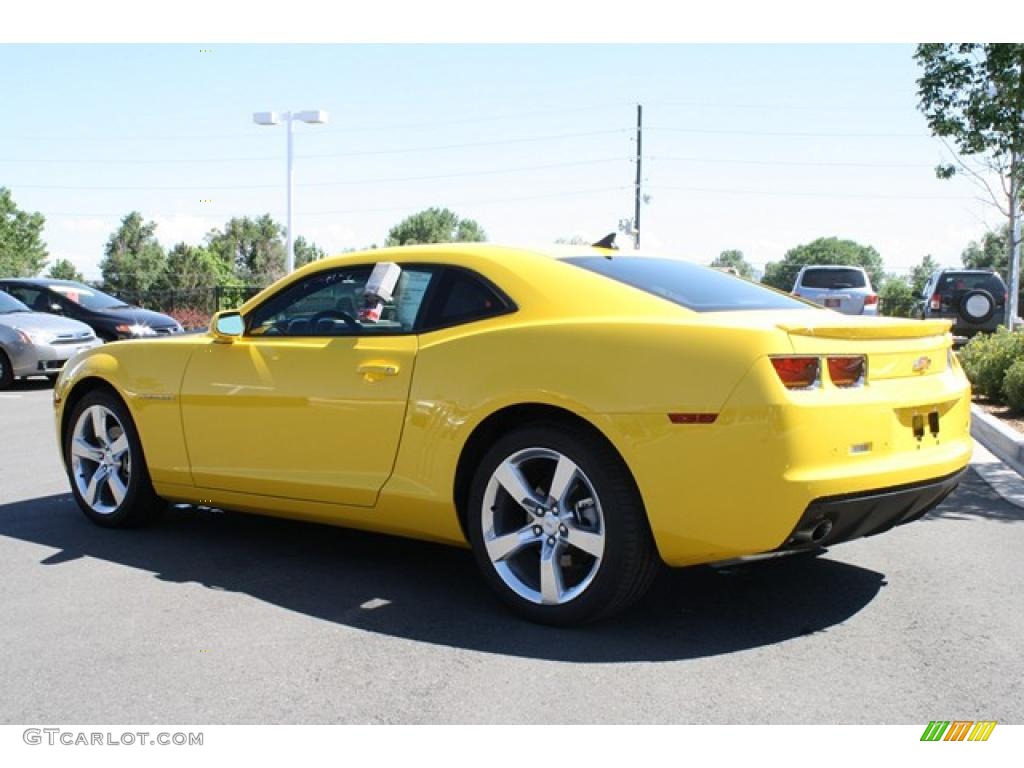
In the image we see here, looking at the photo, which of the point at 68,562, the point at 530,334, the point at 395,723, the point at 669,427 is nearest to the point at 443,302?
the point at 530,334

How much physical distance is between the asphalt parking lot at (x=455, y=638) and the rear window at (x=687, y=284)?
109 centimetres

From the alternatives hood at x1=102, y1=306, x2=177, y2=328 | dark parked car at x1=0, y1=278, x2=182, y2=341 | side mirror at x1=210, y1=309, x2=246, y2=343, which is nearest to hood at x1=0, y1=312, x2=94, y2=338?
dark parked car at x1=0, y1=278, x2=182, y2=341

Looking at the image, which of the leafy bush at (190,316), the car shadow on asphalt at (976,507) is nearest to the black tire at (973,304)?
the car shadow on asphalt at (976,507)

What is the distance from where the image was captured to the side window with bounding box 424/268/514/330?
14.8 feet

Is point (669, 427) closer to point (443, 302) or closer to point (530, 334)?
point (530, 334)

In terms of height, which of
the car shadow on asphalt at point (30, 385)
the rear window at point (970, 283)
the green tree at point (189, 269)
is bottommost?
the car shadow on asphalt at point (30, 385)

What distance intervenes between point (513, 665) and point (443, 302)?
64.1 inches

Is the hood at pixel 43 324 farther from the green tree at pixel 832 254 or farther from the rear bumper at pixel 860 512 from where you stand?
the green tree at pixel 832 254

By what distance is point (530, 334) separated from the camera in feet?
13.9

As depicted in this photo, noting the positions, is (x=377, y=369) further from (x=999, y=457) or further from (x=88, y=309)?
(x=88, y=309)

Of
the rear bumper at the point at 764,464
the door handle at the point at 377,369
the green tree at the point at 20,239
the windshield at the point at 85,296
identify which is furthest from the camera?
the green tree at the point at 20,239

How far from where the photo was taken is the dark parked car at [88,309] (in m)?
17.1
